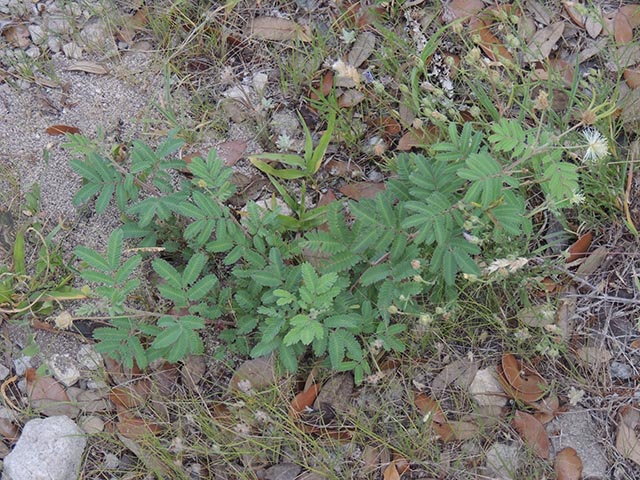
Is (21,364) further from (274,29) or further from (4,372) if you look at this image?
(274,29)

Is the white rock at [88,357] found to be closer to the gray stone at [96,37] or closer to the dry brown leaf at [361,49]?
the gray stone at [96,37]

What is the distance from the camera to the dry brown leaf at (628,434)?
7.79 ft

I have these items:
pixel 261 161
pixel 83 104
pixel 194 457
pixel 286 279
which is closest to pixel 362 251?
pixel 286 279

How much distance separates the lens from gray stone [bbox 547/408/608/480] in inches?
94.0

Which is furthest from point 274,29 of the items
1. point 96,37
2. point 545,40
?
point 545,40

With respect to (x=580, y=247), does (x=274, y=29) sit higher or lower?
higher

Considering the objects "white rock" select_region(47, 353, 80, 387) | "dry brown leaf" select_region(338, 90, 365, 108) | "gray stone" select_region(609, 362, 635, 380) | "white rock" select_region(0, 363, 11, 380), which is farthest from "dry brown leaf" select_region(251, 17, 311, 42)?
"gray stone" select_region(609, 362, 635, 380)

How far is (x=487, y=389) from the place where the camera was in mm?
2523

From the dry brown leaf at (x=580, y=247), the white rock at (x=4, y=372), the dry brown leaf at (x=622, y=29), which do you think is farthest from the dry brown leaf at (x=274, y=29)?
the white rock at (x=4, y=372)

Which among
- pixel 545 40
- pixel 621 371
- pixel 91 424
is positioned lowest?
pixel 91 424

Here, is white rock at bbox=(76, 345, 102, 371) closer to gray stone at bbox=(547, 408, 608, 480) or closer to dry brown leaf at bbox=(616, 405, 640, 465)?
gray stone at bbox=(547, 408, 608, 480)

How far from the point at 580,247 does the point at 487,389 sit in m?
0.63

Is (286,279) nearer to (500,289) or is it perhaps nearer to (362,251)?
(362,251)

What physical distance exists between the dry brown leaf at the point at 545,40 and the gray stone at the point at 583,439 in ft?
4.59
